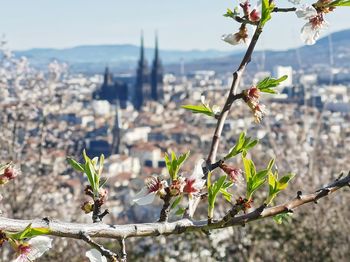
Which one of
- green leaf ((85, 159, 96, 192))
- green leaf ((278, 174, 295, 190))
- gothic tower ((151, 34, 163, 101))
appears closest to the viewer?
green leaf ((278, 174, 295, 190))

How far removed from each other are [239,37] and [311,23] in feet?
0.51

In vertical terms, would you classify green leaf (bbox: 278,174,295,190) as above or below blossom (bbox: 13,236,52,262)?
A: above

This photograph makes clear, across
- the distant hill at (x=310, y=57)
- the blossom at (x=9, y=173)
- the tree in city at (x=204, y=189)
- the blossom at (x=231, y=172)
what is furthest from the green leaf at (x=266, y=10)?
the distant hill at (x=310, y=57)

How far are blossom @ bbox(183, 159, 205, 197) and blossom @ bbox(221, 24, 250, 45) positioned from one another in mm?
302

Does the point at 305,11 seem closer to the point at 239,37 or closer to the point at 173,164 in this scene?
the point at 239,37

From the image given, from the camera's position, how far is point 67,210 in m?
9.93

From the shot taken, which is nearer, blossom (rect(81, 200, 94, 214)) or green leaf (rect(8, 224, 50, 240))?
green leaf (rect(8, 224, 50, 240))

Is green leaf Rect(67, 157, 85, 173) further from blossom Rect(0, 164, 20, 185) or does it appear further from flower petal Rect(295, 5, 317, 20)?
flower petal Rect(295, 5, 317, 20)

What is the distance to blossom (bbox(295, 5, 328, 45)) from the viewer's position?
0.98 meters

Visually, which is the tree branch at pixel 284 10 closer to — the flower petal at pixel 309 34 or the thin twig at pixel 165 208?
the flower petal at pixel 309 34

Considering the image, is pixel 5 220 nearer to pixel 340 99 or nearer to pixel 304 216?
pixel 304 216

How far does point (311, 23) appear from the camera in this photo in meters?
1.03

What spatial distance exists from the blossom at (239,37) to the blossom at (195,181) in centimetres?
30

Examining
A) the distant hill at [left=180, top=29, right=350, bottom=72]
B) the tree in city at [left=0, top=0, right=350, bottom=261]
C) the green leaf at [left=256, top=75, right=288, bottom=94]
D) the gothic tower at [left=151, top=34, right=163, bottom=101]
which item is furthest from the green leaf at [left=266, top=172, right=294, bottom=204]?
the gothic tower at [left=151, top=34, right=163, bottom=101]
